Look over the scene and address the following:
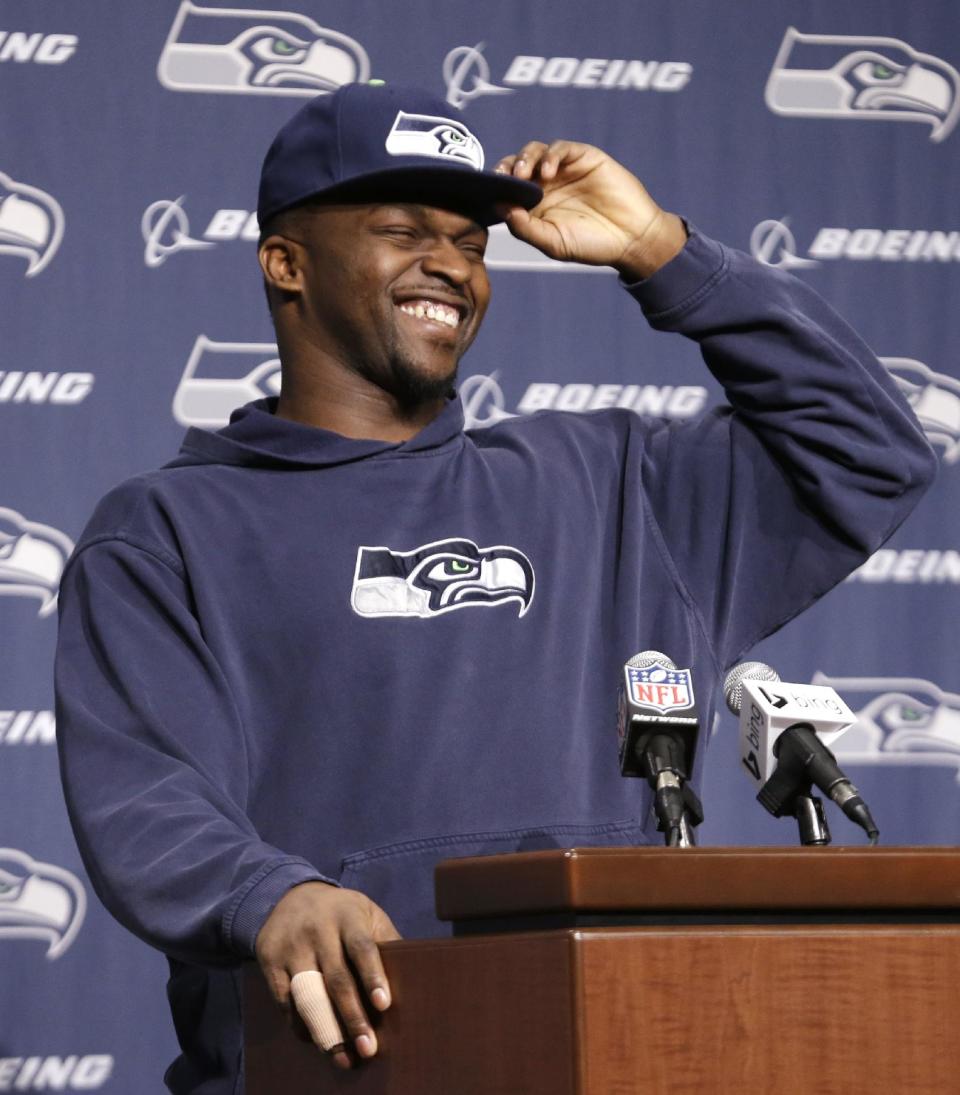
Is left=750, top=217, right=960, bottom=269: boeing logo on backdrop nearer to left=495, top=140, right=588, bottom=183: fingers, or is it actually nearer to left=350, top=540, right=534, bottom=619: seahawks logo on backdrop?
left=495, top=140, right=588, bottom=183: fingers

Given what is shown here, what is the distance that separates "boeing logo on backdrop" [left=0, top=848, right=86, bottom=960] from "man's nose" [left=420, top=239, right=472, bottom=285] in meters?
1.45

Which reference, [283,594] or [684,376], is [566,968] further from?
[684,376]

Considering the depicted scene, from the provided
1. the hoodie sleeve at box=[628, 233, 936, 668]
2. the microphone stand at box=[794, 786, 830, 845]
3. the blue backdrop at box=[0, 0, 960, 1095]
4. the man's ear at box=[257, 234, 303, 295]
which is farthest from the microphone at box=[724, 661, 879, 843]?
the blue backdrop at box=[0, 0, 960, 1095]

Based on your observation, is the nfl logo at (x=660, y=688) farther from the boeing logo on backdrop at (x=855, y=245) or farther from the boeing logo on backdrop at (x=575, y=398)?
the boeing logo on backdrop at (x=855, y=245)

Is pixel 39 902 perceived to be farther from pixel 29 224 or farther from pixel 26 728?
pixel 29 224

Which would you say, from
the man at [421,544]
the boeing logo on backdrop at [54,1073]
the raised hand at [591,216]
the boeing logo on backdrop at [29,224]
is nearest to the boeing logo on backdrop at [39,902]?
the boeing logo on backdrop at [54,1073]

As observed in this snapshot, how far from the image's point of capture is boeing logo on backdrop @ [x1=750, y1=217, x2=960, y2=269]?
3.65 metres

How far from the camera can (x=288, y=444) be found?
2.28 m

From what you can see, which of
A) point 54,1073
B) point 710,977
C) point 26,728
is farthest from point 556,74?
point 710,977

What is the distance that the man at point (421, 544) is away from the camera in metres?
2.03

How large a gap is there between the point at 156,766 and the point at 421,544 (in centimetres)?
45

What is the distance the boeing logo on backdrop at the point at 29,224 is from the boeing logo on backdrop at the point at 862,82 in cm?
138

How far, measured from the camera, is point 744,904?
1.26 metres

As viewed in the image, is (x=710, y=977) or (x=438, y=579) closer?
(x=710, y=977)
